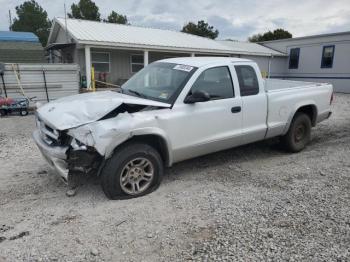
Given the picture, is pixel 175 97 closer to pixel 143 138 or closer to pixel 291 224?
pixel 143 138

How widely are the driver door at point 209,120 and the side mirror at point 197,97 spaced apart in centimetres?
7

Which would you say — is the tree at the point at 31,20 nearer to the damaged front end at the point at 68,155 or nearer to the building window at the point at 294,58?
the building window at the point at 294,58

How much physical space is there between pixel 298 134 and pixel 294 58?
20.7m

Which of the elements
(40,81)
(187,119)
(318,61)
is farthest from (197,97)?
(318,61)

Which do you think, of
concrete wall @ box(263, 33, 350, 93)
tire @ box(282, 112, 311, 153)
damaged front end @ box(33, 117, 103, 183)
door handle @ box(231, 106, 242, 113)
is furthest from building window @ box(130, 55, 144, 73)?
damaged front end @ box(33, 117, 103, 183)

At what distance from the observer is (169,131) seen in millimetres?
4289

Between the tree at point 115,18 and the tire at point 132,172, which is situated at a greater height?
the tree at point 115,18

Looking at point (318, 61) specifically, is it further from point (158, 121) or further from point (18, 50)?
point (158, 121)

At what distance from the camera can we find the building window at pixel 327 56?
21906mm

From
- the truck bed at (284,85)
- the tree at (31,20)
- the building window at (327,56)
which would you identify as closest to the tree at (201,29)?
the tree at (31,20)

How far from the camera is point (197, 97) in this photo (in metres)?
4.43

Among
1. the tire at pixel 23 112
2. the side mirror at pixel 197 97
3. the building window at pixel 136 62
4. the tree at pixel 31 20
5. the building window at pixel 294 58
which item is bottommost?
the tire at pixel 23 112

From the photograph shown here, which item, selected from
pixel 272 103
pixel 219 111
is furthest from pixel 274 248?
pixel 272 103

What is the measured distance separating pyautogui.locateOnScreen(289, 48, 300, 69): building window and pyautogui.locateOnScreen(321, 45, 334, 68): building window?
241 centimetres
